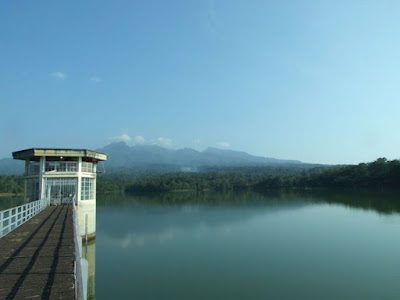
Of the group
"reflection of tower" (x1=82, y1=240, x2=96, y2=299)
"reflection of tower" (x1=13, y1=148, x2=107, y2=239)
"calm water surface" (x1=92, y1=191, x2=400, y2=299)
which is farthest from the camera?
"reflection of tower" (x1=13, y1=148, x2=107, y2=239)

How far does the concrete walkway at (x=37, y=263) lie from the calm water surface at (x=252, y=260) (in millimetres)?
4349

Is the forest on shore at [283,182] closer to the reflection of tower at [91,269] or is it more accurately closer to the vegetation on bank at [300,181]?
the vegetation on bank at [300,181]

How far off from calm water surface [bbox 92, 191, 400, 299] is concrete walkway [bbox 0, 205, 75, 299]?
14.3 feet

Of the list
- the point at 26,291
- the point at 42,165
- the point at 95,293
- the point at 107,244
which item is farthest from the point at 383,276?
the point at 42,165

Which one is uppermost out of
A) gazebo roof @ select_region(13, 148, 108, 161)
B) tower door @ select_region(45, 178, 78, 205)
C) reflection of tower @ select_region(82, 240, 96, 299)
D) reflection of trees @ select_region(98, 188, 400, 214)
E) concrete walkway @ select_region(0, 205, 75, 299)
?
gazebo roof @ select_region(13, 148, 108, 161)

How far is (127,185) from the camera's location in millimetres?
100562

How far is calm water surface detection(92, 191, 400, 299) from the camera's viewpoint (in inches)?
516

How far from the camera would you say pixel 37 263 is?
719 centimetres

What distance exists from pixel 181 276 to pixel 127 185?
290ft

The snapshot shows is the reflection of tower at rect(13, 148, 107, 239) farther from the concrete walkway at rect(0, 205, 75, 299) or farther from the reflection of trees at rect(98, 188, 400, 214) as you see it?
the reflection of trees at rect(98, 188, 400, 214)

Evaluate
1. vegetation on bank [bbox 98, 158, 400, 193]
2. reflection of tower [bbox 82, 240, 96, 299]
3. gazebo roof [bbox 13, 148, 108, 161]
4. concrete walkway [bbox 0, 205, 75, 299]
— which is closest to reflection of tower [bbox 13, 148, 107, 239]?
gazebo roof [bbox 13, 148, 108, 161]

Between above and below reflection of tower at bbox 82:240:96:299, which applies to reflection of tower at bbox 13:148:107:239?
above

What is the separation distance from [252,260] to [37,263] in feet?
41.5

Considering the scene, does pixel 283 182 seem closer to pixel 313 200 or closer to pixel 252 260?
pixel 313 200
